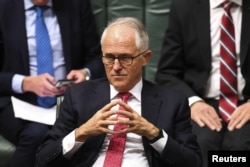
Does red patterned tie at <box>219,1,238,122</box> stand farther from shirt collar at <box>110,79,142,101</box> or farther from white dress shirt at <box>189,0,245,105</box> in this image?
shirt collar at <box>110,79,142,101</box>

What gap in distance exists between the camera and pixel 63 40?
10.9 ft

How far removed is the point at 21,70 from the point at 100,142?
1060 millimetres

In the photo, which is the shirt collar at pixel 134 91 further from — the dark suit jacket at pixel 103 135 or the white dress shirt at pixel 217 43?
the white dress shirt at pixel 217 43

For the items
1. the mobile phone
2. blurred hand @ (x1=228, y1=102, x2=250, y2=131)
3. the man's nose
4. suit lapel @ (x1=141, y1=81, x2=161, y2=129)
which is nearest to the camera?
the man's nose

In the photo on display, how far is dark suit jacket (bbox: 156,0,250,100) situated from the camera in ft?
10.2

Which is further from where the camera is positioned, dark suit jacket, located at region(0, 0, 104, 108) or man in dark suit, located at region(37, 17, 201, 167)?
dark suit jacket, located at region(0, 0, 104, 108)

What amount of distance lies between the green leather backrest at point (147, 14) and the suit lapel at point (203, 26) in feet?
1.40

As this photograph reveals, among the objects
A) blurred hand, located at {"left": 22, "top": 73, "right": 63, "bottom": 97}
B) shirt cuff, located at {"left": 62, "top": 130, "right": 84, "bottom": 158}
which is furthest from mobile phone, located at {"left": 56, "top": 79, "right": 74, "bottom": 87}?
shirt cuff, located at {"left": 62, "top": 130, "right": 84, "bottom": 158}

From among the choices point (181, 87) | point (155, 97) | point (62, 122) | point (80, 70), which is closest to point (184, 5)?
point (181, 87)

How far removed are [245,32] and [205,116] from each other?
516 mm

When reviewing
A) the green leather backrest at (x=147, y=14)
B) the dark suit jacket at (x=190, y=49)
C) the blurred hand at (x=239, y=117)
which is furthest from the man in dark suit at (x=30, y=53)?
the blurred hand at (x=239, y=117)

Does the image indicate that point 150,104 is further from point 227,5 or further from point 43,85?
point 227,5

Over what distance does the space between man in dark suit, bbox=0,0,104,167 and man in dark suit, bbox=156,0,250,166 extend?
0.47 metres

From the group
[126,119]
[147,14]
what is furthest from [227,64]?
[126,119]
